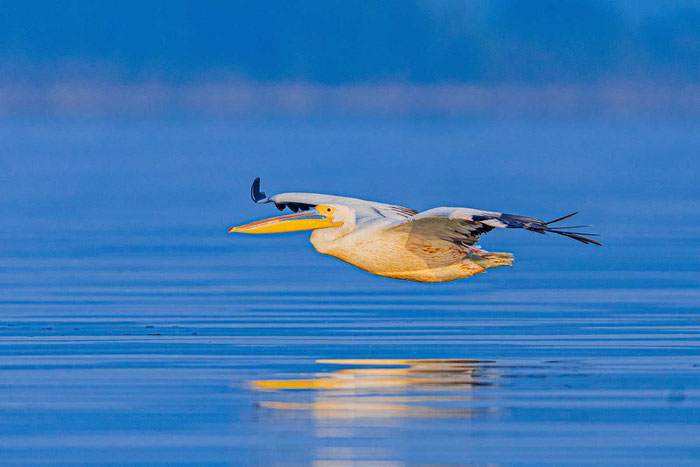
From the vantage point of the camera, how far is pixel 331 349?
15.4 metres

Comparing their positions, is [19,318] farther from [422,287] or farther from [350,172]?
[350,172]

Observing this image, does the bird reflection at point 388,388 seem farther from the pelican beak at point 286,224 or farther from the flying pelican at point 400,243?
the pelican beak at point 286,224

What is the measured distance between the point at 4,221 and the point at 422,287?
13.1m

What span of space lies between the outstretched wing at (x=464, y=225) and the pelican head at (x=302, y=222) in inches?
35.3

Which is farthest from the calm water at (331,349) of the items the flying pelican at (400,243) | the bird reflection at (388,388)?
the flying pelican at (400,243)

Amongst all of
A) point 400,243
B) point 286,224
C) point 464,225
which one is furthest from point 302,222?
point 464,225

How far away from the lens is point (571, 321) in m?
17.2

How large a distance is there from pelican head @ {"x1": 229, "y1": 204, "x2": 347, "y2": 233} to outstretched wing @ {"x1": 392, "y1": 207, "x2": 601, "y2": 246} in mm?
896

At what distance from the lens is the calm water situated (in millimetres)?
12000

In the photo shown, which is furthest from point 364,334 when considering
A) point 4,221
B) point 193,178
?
point 193,178

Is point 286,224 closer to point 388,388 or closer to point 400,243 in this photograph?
point 400,243

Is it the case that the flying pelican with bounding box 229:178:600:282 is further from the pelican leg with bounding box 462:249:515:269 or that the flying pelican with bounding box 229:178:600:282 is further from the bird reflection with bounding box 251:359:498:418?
the bird reflection with bounding box 251:359:498:418

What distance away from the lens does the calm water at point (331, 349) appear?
12000 mm

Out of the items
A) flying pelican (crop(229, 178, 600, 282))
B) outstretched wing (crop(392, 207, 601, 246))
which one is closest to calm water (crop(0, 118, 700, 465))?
flying pelican (crop(229, 178, 600, 282))
